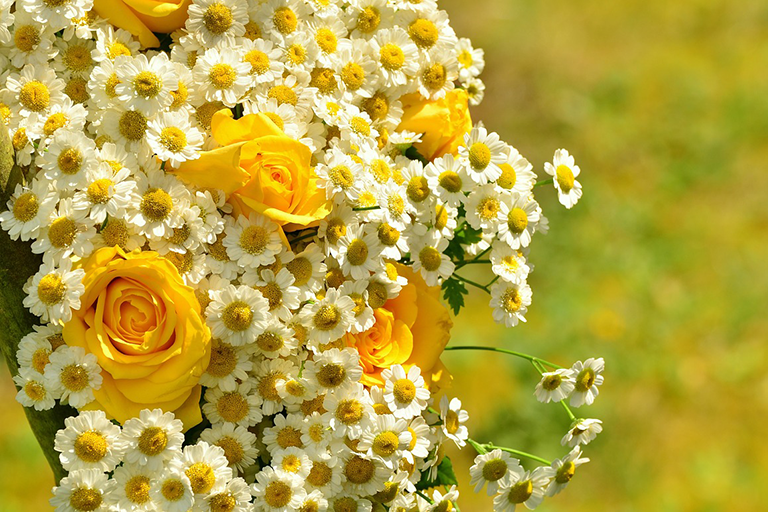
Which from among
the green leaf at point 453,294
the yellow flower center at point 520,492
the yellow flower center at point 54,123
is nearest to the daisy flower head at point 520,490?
the yellow flower center at point 520,492

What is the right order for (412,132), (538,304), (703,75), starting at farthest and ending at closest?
(703,75) → (538,304) → (412,132)

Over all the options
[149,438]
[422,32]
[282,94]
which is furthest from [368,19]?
[149,438]

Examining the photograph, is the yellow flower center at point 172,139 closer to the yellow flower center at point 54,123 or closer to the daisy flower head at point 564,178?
the yellow flower center at point 54,123

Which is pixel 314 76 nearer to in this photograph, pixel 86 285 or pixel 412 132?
pixel 412 132

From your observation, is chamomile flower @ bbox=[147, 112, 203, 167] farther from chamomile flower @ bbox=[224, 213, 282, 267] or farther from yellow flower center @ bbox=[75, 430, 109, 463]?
yellow flower center @ bbox=[75, 430, 109, 463]

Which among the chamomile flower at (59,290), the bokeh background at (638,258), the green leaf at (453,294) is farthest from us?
the bokeh background at (638,258)

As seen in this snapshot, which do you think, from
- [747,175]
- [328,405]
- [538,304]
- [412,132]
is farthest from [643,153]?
[328,405]
